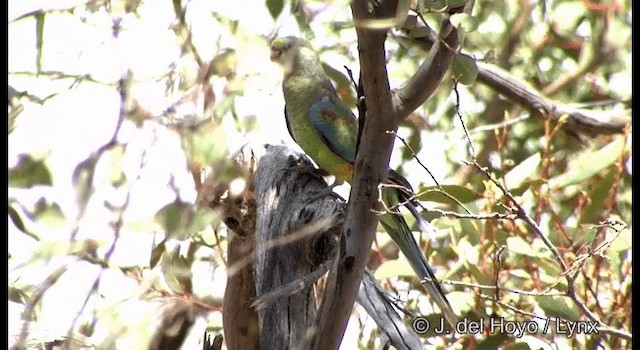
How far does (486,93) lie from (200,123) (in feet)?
7.21

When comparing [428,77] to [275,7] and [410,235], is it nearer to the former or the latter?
[275,7]

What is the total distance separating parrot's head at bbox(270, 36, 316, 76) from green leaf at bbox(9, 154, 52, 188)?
1263mm

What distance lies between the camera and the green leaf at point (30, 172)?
1007mm

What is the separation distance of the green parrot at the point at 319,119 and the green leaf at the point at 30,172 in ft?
3.45

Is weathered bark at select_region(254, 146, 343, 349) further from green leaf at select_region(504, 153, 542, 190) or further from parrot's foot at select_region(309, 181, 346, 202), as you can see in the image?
green leaf at select_region(504, 153, 542, 190)

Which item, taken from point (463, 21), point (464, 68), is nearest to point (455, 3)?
point (463, 21)

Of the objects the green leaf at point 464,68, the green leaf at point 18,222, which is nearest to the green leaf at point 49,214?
the green leaf at point 18,222

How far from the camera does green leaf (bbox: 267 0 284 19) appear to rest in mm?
1375

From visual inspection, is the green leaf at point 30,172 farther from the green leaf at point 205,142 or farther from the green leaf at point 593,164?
the green leaf at point 593,164

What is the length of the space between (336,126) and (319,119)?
0.17 feet

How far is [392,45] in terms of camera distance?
3025 millimetres

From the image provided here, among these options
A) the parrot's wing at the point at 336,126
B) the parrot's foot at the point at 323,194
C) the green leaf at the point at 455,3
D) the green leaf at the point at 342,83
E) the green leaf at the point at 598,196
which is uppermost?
the green leaf at the point at 342,83

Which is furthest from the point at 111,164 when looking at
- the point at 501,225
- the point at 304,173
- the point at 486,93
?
the point at 486,93

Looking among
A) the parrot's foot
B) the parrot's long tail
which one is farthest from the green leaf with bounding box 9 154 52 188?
the parrot's long tail
